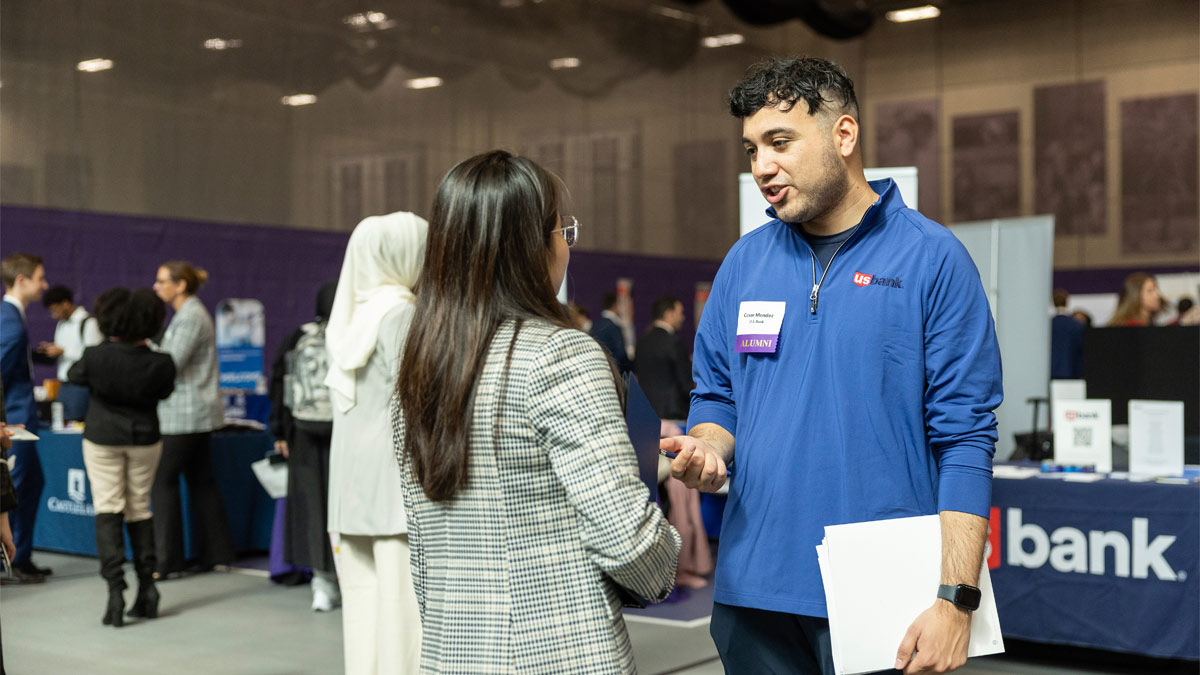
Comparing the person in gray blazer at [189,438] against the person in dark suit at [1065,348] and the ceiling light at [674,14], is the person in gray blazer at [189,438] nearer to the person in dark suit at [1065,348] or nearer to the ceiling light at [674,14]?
the person in dark suit at [1065,348]

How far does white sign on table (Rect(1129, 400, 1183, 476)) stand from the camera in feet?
13.1

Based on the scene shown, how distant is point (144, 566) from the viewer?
483 cm

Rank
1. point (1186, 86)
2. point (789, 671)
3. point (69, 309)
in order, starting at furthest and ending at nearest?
point (1186, 86)
point (69, 309)
point (789, 671)

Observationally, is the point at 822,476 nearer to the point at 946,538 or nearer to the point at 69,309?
the point at 946,538

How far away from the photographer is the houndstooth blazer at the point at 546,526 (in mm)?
1305

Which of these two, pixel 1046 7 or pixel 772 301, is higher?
pixel 1046 7

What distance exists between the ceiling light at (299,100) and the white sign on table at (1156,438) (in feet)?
25.5

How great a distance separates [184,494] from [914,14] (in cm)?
1251

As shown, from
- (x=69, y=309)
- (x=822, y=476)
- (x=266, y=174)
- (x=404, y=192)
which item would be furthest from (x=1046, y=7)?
(x=822, y=476)

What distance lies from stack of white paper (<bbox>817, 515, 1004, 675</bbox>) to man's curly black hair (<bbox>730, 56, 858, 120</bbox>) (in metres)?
0.57

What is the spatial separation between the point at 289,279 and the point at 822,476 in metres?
8.13

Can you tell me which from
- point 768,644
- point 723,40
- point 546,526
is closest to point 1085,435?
point 768,644

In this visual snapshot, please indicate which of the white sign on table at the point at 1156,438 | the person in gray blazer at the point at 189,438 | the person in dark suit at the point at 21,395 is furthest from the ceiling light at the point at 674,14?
the white sign on table at the point at 1156,438

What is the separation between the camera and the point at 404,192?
10.9 metres
